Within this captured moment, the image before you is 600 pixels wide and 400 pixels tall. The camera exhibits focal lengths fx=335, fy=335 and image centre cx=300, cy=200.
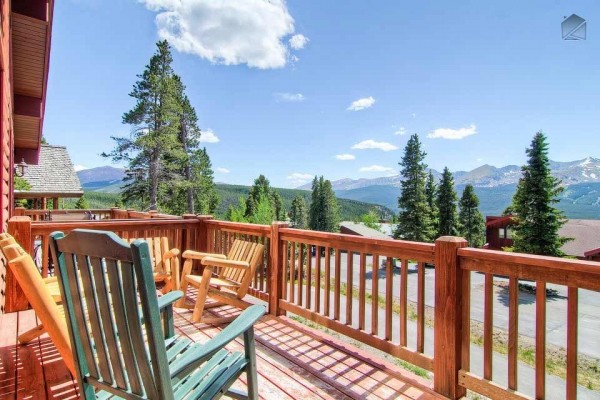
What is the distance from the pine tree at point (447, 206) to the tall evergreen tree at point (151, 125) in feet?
82.1

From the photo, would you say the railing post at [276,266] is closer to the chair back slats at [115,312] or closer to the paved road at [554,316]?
the chair back slats at [115,312]

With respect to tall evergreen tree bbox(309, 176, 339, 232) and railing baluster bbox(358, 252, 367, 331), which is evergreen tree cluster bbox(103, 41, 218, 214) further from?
tall evergreen tree bbox(309, 176, 339, 232)

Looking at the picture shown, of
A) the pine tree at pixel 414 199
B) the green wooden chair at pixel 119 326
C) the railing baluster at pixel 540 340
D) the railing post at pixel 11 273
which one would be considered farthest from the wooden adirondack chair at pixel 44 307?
the pine tree at pixel 414 199

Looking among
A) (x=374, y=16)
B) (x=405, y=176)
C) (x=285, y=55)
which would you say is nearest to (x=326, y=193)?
(x=405, y=176)

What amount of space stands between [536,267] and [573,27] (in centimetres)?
415

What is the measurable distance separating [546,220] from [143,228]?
24.4 m

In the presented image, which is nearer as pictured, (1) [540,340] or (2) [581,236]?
(1) [540,340]

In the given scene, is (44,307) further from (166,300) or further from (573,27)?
(573,27)

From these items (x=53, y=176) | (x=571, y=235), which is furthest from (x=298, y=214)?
(x=53, y=176)

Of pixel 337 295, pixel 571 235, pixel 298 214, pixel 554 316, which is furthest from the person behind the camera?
pixel 298 214

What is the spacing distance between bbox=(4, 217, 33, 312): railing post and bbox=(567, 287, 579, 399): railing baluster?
175 inches

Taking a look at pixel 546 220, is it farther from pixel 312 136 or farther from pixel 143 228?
pixel 312 136

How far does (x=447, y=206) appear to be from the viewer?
32906mm

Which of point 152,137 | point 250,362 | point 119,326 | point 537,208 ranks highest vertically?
point 152,137
